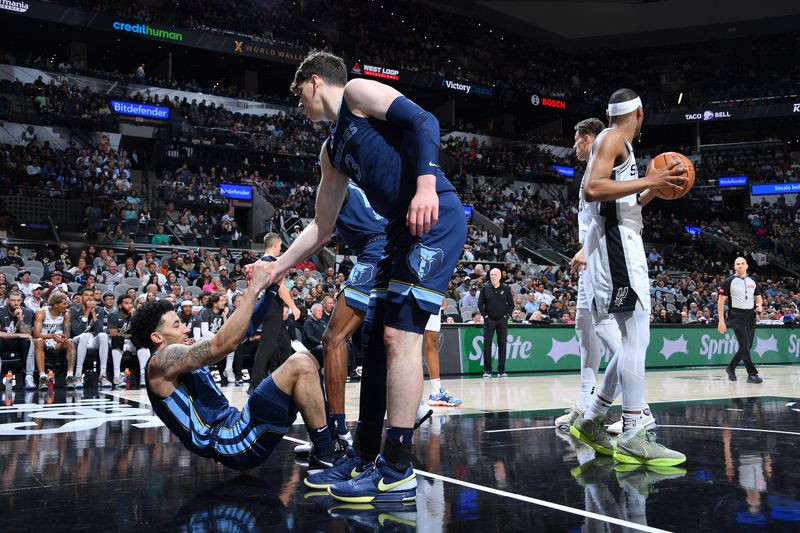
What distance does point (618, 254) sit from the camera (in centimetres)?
400

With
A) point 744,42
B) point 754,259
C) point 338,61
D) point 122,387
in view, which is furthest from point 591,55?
point 338,61

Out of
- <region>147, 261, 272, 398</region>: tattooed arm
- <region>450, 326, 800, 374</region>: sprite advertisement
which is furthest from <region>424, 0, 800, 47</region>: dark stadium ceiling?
<region>147, 261, 272, 398</region>: tattooed arm

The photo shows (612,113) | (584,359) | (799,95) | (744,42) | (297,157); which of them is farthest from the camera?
(744,42)

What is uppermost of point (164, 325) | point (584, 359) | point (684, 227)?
point (684, 227)

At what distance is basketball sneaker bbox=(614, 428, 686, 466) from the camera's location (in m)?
3.67

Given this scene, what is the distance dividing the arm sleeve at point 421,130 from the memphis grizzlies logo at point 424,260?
33cm

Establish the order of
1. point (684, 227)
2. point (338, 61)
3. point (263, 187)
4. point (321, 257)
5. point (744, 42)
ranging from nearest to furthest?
1. point (338, 61)
2. point (321, 257)
3. point (263, 187)
4. point (684, 227)
5. point (744, 42)

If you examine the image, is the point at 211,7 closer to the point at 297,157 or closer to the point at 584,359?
the point at 297,157

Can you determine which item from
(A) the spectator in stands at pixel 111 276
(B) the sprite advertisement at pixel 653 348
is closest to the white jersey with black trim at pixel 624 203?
(B) the sprite advertisement at pixel 653 348

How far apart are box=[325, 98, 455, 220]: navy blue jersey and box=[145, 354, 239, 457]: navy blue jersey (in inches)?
50.9

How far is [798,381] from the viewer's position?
1043cm

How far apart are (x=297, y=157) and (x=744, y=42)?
29.6 metres

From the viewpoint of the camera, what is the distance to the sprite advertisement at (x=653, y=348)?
487 inches

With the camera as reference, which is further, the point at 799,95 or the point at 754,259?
the point at 799,95
